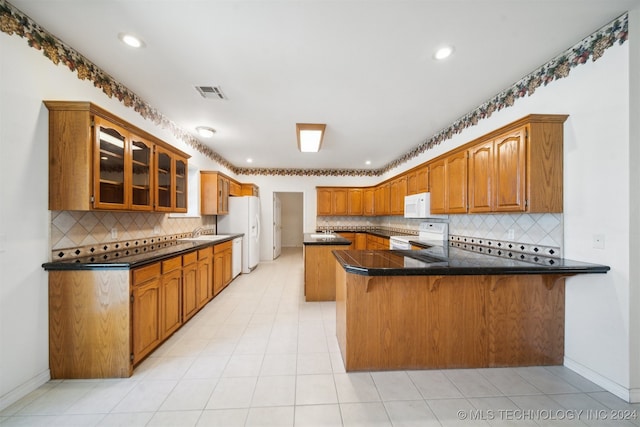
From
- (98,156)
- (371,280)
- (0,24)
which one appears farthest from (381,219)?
(0,24)

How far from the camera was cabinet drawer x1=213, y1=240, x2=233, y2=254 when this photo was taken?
363cm

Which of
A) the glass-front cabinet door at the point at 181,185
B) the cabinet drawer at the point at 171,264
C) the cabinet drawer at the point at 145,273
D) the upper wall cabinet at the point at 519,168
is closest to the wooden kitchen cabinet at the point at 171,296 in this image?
the cabinet drawer at the point at 171,264

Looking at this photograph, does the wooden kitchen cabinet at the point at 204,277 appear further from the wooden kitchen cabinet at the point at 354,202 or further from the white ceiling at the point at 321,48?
the wooden kitchen cabinet at the point at 354,202

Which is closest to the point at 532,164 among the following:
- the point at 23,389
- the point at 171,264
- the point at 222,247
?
the point at 171,264

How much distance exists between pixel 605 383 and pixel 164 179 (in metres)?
4.36

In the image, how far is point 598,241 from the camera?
175 cm

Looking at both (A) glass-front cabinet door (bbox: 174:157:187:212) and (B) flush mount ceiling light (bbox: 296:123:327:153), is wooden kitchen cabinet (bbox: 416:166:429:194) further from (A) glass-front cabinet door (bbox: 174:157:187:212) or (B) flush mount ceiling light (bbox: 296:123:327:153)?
(A) glass-front cabinet door (bbox: 174:157:187:212)

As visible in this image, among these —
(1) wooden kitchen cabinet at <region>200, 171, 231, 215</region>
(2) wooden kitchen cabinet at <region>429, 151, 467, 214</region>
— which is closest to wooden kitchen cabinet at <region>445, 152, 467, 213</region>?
(2) wooden kitchen cabinet at <region>429, 151, 467, 214</region>

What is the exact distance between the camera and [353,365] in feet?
6.31

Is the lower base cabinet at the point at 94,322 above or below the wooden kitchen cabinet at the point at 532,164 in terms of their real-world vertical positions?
below

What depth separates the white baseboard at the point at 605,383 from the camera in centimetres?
161

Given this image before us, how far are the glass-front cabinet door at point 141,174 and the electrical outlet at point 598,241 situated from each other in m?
3.85

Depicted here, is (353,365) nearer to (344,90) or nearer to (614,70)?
(344,90)

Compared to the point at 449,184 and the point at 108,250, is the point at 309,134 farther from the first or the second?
the point at 108,250
